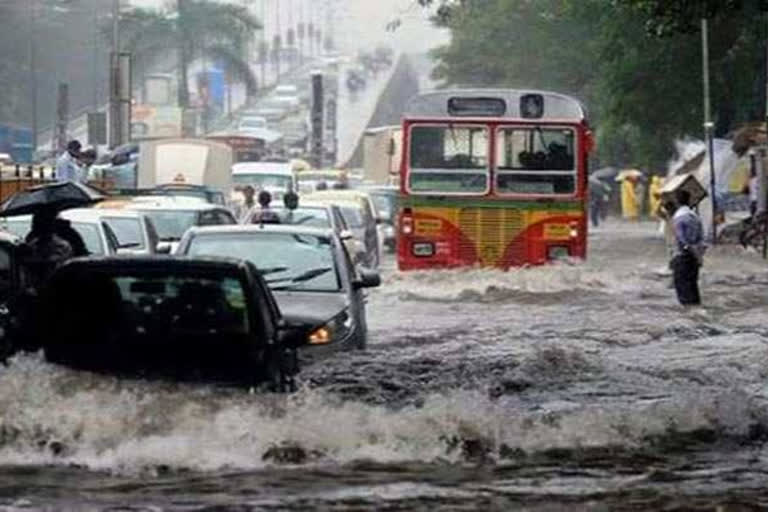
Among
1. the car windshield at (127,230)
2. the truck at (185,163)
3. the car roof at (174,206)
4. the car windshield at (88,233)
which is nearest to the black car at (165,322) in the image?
the car windshield at (88,233)

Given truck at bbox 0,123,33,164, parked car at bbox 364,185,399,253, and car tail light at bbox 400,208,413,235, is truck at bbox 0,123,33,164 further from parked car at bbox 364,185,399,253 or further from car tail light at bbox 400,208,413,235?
car tail light at bbox 400,208,413,235

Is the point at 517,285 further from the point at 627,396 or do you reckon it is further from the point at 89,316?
the point at 89,316

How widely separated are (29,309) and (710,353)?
9751 mm

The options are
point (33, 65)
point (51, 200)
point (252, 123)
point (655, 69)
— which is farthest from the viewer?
point (252, 123)

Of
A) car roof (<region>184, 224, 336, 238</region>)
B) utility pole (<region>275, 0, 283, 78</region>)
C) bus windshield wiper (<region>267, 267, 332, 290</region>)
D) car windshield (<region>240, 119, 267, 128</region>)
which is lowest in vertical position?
bus windshield wiper (<region>267, 267, 332, 290</region>)

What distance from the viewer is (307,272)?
1777 centimetres

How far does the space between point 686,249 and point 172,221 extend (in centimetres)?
684

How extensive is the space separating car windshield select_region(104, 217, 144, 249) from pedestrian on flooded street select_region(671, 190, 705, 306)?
21.3 feet

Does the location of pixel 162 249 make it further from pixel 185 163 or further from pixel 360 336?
pixel 185 163

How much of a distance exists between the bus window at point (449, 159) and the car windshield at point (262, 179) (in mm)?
22828

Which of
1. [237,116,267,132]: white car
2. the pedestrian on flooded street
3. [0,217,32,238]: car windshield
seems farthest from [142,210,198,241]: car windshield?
[237,116,267,132]: white car

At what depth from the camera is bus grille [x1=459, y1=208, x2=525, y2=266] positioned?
3089 cm

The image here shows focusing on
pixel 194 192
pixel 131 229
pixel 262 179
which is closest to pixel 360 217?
pixel 194 192

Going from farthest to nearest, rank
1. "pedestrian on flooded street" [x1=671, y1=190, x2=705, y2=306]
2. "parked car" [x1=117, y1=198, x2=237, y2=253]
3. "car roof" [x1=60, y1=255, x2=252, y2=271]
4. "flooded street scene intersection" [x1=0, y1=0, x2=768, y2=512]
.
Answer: "parked car" [x1=117, y1=198, x2=237, y2=253] → "pedestrian on flooded street" [x1=671, y1=190, x2=705, y2=306] → "car roof" [x1=60, y1=255, x2=252, y2=271] → "flooded street scene intersection" [x1=0, y1=0, x2=768, y2=512]
